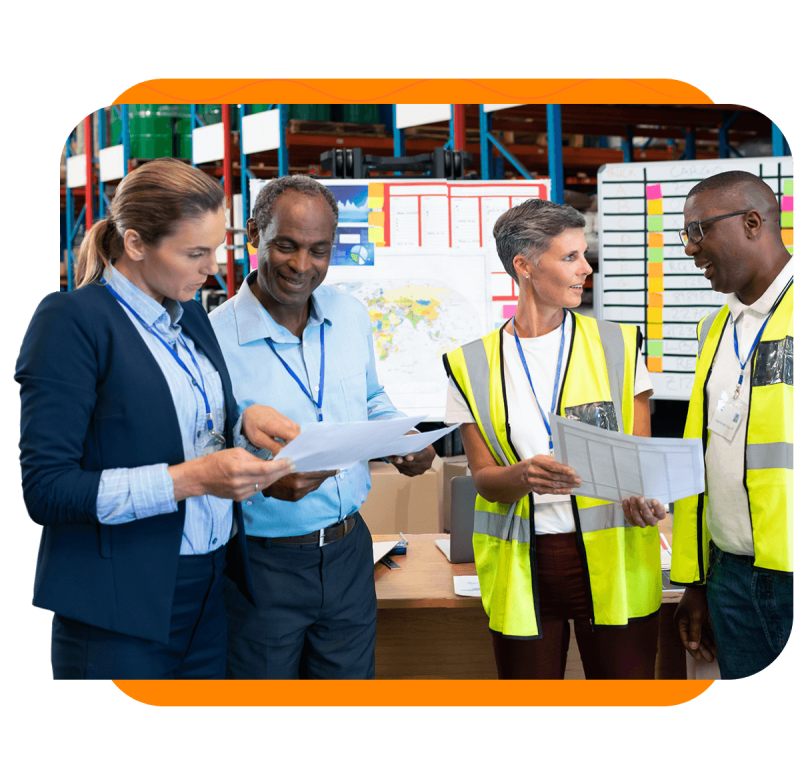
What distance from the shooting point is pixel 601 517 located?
174 cm

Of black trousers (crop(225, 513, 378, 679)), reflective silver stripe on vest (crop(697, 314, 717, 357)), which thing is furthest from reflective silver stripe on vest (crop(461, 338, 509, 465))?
reflective silver stripe on vest (crop(697, 314, 717, 357))

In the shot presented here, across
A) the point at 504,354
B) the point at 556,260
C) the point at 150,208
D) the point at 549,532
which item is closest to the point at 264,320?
the point at 150,208

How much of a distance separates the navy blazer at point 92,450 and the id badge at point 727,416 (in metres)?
1.17

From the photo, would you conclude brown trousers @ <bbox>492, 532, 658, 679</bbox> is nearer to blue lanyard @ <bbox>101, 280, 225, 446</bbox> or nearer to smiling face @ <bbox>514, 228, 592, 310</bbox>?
smiling face @ <bbox>514, 228, 592, 310</bbox>

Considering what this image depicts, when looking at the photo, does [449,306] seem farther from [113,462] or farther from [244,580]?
[113,462]

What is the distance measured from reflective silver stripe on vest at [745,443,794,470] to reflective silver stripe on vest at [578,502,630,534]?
12.0 inches

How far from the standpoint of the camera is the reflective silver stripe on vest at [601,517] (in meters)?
1.73

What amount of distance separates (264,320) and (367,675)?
892 mm

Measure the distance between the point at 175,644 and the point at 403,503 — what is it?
1436 mm

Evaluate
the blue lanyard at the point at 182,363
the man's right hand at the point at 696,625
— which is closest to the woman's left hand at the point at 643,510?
the man's right hand at the point at 696,625

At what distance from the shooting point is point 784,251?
1646 millimetres

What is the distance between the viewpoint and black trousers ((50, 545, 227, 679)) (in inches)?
54.4

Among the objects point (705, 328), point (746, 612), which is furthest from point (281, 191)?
point (746, 612)
